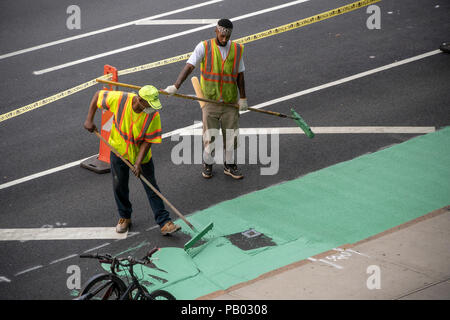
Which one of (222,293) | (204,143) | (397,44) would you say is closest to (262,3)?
A: (397,44)

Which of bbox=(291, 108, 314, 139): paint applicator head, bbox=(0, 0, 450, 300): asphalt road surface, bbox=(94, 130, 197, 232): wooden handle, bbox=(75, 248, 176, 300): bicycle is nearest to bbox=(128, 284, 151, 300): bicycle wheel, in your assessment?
bbox=(75, 248, 176, 300): bicycle

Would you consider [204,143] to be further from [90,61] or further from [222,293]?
[90,61]

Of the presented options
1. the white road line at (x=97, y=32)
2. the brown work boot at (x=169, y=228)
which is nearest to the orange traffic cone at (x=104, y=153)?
the brown work boot at (x=169, y=228)

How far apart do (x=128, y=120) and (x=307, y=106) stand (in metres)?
4.27

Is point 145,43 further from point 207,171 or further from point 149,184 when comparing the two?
point 149,184

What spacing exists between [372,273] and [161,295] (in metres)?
2.35

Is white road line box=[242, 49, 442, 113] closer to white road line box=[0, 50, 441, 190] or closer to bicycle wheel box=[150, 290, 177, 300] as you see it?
white road line box=[0, 50, 441, 190]

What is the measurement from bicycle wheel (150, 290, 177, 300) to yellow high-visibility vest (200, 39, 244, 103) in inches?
140

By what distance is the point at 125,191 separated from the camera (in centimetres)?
797

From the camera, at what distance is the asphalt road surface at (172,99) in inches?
325

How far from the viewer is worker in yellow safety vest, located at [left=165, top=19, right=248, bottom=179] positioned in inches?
344

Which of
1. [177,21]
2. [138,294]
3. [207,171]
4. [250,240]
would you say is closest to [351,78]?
[207,171]
